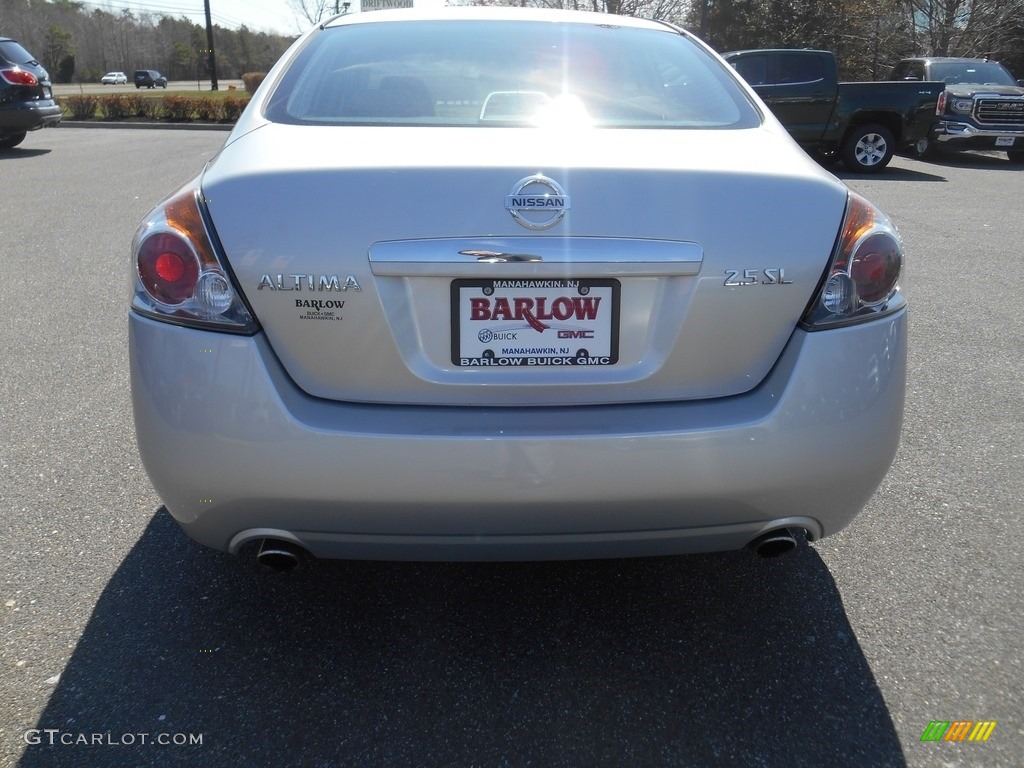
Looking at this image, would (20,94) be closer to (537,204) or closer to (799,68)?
(799,68)

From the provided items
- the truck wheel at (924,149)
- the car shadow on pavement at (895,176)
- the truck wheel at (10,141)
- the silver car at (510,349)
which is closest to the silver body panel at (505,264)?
the silver car at (510,349)

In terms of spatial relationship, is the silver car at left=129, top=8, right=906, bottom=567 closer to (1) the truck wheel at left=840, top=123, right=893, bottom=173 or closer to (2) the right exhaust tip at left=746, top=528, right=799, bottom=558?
(2) the right exhaust tip at left=746, top=528, right=799, bottom=558

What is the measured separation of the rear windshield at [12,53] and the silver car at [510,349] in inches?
580

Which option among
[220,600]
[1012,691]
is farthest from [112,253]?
[1012,691]

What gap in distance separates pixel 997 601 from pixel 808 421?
1.08 meters

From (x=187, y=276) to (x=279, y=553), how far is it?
666 mm

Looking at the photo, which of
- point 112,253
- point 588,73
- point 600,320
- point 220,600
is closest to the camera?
point 600,320

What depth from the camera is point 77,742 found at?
80.1 inches

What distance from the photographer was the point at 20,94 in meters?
14.0

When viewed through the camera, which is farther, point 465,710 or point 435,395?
point 465,710

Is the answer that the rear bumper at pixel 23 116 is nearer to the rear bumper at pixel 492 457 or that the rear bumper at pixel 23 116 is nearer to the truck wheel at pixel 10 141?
the truck wheel at pixel 10 141

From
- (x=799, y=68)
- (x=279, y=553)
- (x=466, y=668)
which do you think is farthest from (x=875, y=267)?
(x=799, y=68)

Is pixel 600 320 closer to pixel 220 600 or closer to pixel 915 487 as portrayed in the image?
pixel 220 600

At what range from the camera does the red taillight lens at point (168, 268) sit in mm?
1985
